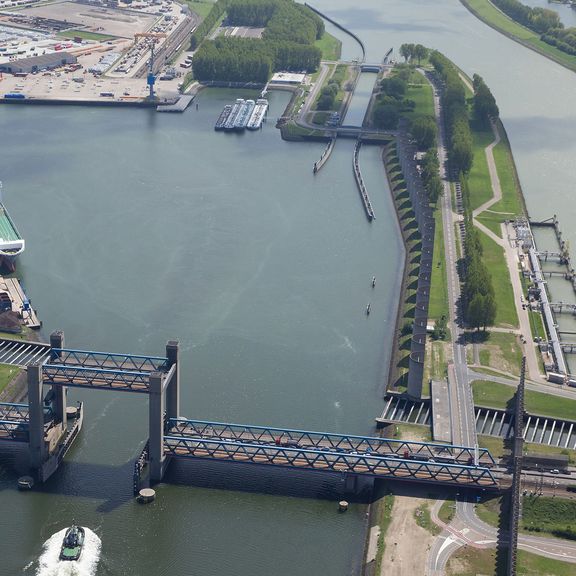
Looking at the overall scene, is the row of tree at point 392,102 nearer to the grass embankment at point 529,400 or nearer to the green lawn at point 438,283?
the green lawn at point 438,283

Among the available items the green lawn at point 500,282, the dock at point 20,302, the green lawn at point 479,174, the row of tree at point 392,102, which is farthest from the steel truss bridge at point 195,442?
the row of tree at point 392,102

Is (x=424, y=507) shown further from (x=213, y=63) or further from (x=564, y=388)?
(x=213, y=63)

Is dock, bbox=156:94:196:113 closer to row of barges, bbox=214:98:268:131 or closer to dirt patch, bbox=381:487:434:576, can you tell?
row of barges, bbox=214:98:268:131

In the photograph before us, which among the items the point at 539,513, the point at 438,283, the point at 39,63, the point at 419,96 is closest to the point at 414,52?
the point at 419,96

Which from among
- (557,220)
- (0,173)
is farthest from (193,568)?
(0,173)

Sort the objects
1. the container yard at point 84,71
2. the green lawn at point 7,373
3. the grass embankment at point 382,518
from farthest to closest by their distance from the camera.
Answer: the container yard at point 84,71, the green lawn at point 7,373, the grass embankment at point 382,518

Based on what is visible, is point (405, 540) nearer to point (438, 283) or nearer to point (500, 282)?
point (438, 283)
